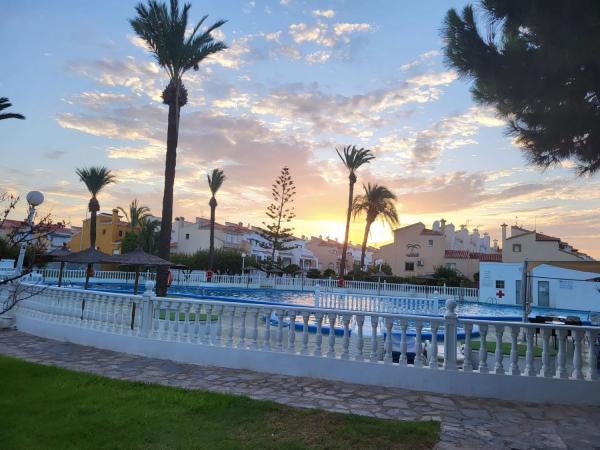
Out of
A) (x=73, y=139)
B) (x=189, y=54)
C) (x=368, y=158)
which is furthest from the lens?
(x=368, y=158)

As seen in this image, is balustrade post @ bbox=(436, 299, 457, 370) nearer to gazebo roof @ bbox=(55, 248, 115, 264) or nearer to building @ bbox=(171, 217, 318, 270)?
gazebo roof @ bbox=(55, 248, 115, 264)

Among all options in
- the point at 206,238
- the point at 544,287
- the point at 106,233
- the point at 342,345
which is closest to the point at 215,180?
the point at 206,238

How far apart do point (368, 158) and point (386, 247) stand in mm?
13565

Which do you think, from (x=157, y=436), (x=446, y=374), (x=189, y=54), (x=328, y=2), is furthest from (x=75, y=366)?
(x=189, y=54)

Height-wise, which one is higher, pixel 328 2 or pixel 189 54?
pixel 189 54

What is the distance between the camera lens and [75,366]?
713 centimetres

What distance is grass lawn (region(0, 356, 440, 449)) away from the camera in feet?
13.0

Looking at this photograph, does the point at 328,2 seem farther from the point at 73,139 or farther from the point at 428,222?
the point at 428,222

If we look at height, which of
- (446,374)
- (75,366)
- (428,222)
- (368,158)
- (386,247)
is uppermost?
(368,158)

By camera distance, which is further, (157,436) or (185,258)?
(185,258)

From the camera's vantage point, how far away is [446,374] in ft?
19.6

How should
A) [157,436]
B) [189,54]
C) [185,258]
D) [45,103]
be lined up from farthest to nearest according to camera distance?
[185,258] < [189,54] < [45,103] < [157,436]

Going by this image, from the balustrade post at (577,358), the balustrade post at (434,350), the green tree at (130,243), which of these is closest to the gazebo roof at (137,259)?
the balustrade post at (434,350)

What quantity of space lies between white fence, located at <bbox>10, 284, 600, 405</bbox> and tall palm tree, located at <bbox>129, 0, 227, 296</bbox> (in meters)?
8.66
